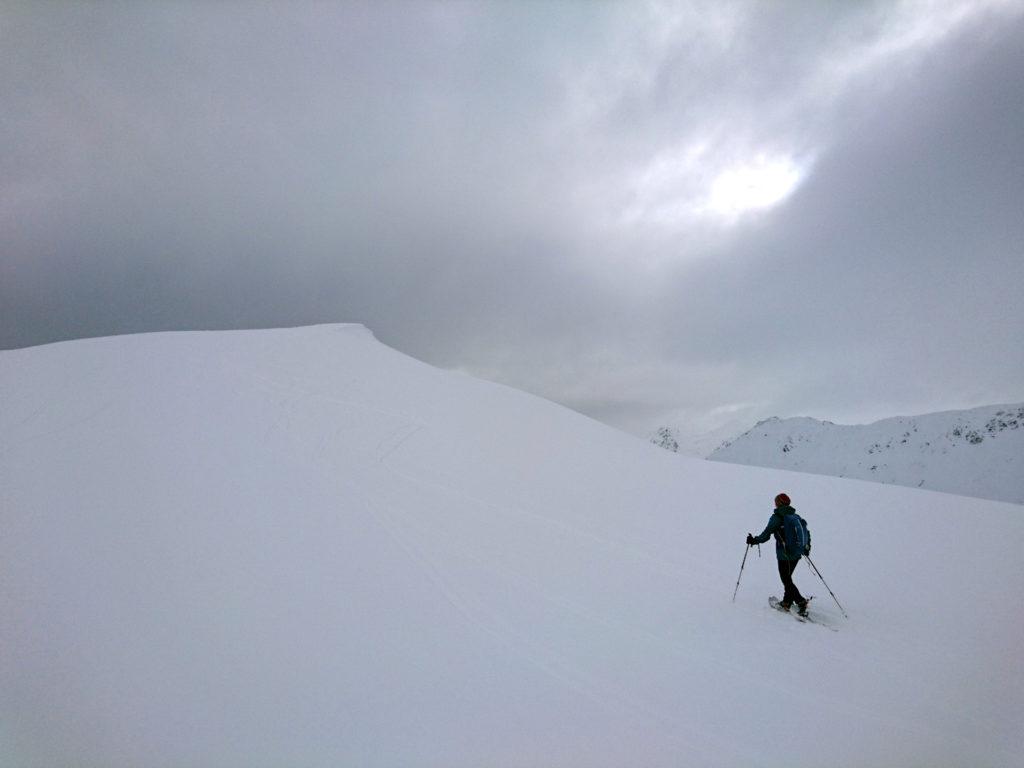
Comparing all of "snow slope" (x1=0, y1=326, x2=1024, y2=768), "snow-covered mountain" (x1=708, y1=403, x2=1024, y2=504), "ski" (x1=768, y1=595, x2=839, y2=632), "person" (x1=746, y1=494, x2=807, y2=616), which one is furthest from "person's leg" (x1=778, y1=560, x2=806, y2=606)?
"snow-covered mountain" (x1=708, y1=403, x2=1024, y2=504)

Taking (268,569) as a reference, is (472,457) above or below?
above

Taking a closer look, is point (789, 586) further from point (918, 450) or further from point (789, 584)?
point (918, 450)

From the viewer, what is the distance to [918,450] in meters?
46.8

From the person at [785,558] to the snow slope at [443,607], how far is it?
0.35 metres

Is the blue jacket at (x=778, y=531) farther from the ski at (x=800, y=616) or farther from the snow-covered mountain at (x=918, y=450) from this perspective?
the snow-covered mountain at (x=918, y=450)

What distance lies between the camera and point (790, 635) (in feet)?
18.8

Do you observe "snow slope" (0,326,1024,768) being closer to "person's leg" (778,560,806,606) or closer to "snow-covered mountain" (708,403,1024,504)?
"person's leg" (778,560,806,606)

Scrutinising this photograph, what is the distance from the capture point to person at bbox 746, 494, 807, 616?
634cm

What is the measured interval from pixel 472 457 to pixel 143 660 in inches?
324

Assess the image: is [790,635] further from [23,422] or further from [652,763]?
→ [23,422]

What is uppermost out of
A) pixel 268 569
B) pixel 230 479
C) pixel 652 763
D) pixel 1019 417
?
pixel 1019 417

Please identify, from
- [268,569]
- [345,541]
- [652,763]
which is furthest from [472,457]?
[652,763]

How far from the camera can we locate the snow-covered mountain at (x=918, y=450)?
39438mm

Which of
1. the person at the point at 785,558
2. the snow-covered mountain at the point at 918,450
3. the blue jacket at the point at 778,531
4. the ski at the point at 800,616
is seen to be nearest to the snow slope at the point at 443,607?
the ski at the point at 800,616
